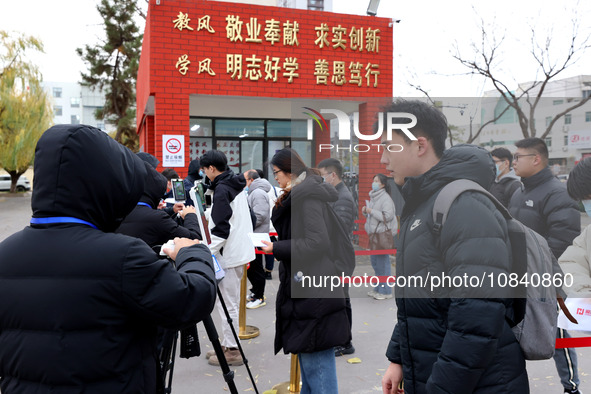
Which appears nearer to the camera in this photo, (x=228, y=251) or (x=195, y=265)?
(x=195, y=265)

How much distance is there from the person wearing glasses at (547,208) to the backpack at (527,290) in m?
2.04

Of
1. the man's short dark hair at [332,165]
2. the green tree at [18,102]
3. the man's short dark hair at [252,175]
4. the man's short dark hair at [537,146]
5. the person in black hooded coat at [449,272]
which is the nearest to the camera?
the person in black hooded coat at [449,272]

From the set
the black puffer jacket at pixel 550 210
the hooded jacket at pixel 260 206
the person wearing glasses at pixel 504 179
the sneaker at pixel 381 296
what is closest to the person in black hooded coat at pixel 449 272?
the black puffer jacket at pixel 550 210

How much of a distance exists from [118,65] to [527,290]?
33.1 meters

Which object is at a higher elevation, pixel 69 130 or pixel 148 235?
pixel 69 130

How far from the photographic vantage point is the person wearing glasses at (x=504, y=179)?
197 inches

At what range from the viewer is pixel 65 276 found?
1.52 m

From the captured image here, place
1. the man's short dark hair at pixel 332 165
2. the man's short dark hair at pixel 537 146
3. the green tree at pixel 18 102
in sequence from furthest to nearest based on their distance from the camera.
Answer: the green tree at pixel 18 102
the man's short dark hair at pixel 332 165
the man's short dark hair at pixel 537 146

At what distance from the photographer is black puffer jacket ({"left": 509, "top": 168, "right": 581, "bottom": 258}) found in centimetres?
373

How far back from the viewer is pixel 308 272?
3.22m

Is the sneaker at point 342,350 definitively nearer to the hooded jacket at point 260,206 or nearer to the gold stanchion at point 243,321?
the gold stanchion at point 243,321

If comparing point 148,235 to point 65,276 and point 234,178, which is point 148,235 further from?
point 65,276

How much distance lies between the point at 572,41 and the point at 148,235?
14.7 metres

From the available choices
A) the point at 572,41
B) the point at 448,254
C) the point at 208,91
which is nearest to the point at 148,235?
the point at 448,254
